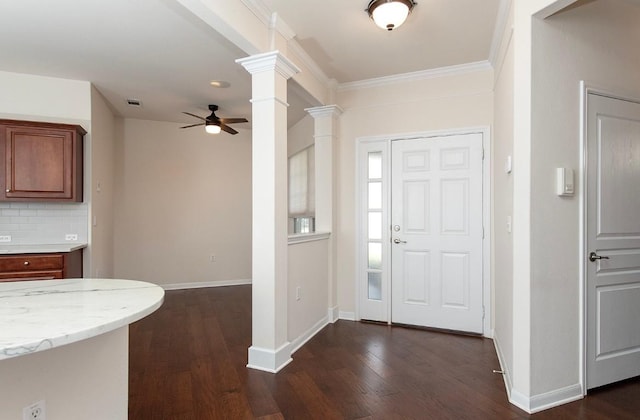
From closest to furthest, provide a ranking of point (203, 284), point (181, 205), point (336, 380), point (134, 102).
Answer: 1. point (336, 380)
2. point (134, 102)
3. point (181, 205)
4. point (203, 284)

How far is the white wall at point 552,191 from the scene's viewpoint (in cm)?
215

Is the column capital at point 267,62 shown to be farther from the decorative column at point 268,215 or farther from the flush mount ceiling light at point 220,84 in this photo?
the flush mount ceiling light at point 220,84

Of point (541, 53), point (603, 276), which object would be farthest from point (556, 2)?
point (603, 276)

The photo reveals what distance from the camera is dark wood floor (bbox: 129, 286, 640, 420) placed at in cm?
212

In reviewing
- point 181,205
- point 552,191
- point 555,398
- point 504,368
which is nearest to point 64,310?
point 552,191

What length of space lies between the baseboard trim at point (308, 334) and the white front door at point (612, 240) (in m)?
2.10

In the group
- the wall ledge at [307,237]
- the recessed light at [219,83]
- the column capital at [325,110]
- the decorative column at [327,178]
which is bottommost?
the wall ledge at [307,237]

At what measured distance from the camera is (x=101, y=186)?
14.5ft

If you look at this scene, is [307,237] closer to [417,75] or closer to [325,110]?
[325,110]

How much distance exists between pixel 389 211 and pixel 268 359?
196 centimetres

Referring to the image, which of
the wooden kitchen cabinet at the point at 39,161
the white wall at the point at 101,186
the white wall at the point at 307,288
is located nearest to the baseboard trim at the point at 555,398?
the white wall at the point at 307,288

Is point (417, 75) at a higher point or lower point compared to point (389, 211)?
higher

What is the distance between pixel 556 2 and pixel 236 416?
2978 mm

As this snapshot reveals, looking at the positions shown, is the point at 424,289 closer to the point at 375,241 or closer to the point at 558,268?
the point at 375,241
